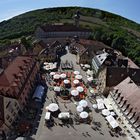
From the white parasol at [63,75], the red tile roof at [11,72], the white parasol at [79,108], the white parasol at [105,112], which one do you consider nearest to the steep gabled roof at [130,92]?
the white parasol at [105,112]

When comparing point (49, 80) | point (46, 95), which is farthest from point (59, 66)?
point (46, 95)

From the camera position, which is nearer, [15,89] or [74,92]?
[15,89]

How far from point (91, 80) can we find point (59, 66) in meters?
20.9

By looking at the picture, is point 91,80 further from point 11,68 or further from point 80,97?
point 11,68

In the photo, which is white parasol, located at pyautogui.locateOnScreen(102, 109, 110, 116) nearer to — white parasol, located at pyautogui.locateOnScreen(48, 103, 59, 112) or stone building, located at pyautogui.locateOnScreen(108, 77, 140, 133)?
stone building, located at pyautogui.locateOnScreen(108, 77, 140, 133)

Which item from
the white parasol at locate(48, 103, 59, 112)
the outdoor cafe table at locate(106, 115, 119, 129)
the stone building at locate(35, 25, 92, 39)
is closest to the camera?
the outdoor cafe table at locate(106, 115, 119, 129)

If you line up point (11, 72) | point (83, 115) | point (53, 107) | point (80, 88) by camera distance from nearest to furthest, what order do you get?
point (83, 115)
point (53, 107)
point (11, 72)
point (80, 88)

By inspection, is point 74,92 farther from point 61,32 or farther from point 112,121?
point 61,32

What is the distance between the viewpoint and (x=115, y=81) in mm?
78438

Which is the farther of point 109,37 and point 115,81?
point 109,37

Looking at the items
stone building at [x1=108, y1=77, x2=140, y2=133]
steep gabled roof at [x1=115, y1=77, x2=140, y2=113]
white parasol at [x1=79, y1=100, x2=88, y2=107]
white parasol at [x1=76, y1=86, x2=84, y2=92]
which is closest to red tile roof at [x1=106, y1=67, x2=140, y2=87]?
stone building at [x1=108, y1=77, x2=140, y2=133]

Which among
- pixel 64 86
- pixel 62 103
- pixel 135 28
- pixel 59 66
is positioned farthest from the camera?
pixel 135 28

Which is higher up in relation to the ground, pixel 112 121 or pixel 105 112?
pixel 105 112

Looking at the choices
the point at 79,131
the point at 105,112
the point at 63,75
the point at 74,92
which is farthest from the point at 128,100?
the point at 63,75
